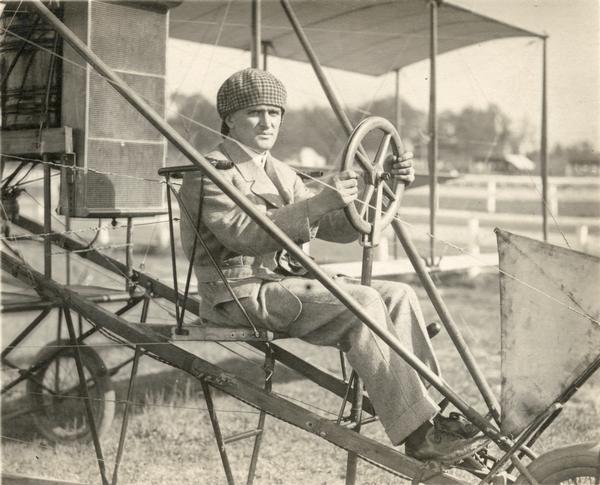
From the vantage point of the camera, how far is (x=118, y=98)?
434cm

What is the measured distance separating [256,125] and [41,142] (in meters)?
1.47

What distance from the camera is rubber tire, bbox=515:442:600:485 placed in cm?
265

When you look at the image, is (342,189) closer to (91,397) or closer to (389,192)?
(389,192)

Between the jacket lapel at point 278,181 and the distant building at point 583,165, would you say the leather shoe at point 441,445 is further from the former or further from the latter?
the distant building at point 583,165

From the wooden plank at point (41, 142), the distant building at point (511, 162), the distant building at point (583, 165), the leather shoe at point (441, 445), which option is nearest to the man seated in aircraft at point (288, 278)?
the leather shoe at point (441, 445)

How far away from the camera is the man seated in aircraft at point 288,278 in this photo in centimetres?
298

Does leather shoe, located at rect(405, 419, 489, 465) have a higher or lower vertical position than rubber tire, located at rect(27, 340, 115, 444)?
higher

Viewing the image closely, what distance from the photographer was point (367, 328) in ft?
10.0

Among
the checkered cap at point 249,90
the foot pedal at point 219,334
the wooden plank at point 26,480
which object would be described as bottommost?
the wooden plank at point 26,480

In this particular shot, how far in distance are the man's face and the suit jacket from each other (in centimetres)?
6

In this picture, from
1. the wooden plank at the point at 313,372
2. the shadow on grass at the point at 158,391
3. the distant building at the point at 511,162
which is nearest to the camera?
the wooden plank at the point at 313,372

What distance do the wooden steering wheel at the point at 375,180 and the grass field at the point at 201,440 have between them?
2.96 ft

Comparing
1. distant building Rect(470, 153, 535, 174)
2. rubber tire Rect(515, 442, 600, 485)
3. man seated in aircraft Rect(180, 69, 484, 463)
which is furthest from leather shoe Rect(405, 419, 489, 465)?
distant building Rect(470, 153, 535, 174)

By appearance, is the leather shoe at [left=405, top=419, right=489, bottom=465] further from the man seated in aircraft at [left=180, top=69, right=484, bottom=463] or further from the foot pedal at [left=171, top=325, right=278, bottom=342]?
the foot pedal at [left=171, top=325, right=278, bottom=342]
